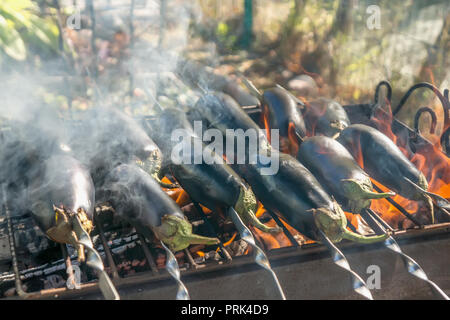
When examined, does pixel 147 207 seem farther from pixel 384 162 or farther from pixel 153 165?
pixel 384 162

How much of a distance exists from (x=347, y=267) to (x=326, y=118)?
4.57ft

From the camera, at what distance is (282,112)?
282cm

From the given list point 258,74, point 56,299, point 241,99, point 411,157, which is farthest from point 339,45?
point 56,299

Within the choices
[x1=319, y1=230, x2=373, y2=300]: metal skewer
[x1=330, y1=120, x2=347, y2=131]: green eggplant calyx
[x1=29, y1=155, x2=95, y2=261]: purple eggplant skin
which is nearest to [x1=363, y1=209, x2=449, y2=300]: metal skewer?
[x1=319, y1=230, x2=373, y2=300]: metal skewer

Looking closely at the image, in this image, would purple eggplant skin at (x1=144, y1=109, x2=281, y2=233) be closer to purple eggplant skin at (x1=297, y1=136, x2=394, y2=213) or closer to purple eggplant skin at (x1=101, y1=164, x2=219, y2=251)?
purple eggplant skin at (x1=101, y1=164, x2=219, y2=251)

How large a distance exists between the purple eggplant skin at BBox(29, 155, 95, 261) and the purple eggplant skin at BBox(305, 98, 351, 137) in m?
1.57

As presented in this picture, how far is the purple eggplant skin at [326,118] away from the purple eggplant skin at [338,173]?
1.60 ft

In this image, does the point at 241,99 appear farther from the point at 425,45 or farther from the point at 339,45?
the point at 339,45

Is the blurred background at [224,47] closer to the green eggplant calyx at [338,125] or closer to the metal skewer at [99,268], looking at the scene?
the green eggplant calyx at [338,125]

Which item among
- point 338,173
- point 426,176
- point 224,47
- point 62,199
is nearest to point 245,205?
point 338,173

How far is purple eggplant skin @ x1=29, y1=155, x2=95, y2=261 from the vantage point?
1854 mm

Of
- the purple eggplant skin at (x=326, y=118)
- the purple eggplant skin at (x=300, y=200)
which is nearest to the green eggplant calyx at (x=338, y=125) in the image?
the purple eggplant skin at (x=326, y=118)

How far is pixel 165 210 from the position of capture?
6.28ft

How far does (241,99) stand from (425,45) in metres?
3.19
